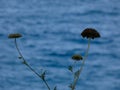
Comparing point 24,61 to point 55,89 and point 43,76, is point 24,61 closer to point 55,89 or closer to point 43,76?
point 43,76

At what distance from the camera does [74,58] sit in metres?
4.70

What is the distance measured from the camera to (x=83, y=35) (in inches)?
168

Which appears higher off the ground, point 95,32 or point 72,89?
point 95,32

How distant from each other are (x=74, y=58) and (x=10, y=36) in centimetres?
104

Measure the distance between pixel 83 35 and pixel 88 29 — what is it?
0.61ft

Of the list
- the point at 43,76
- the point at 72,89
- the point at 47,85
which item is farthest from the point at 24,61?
the point at 72,89

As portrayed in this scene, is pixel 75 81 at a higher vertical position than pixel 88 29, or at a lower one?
lower

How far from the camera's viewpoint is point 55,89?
174 inches

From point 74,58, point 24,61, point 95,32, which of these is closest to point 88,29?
point 95,32

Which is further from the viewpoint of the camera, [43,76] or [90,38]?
[43,76]

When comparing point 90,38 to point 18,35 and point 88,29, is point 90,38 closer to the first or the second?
point 88,29

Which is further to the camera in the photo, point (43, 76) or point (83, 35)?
point (43, 76)

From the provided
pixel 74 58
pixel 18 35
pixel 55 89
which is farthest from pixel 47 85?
pixel 18 35

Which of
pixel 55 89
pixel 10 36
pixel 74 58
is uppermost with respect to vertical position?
pixel 10 36
